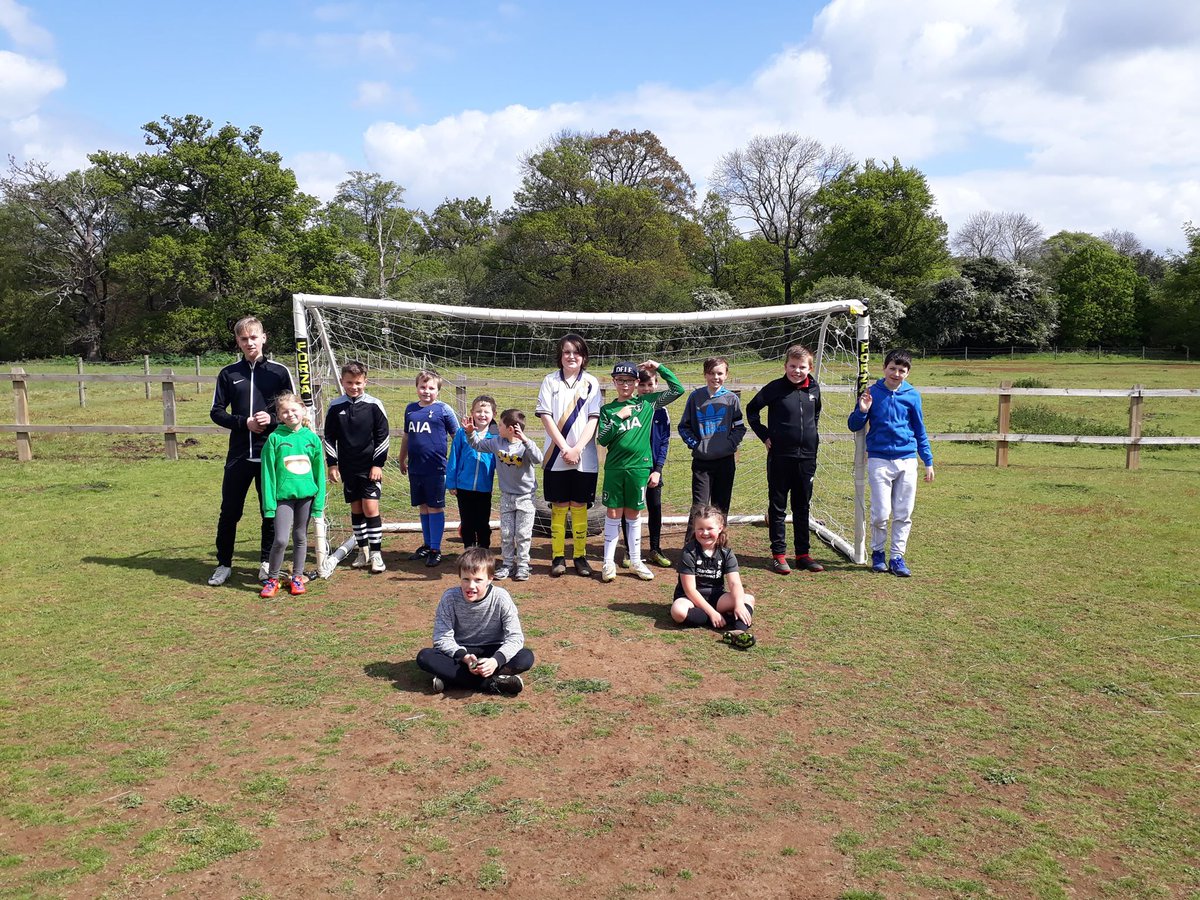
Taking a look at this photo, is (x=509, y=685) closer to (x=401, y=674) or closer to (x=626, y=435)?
(x=401, y=674)

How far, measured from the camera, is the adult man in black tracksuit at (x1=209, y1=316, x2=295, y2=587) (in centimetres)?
673

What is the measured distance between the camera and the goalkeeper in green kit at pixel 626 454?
702 centimetres

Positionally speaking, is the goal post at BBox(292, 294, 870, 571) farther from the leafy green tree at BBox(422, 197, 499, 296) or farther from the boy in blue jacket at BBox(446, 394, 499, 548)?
the leafy green tree at BBox(422, 197, 499, 296)

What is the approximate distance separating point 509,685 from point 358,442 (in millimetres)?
3367

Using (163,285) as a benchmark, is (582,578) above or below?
below

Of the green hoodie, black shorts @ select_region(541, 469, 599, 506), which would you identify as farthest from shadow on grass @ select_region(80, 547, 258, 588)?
black shorts @ select_region(541, 469, 599, 506)

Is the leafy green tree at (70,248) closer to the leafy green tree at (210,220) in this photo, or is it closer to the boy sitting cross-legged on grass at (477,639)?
the leafy green tree at (210,220)

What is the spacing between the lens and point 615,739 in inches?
168

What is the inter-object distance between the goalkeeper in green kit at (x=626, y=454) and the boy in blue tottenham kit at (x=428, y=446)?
4.66 feet

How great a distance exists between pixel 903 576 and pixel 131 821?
5.97 m

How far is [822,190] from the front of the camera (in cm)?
5616

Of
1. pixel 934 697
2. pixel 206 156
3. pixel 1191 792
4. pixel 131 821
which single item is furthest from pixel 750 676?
pixel 206 156

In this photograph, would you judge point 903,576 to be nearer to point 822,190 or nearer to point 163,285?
point 163,285

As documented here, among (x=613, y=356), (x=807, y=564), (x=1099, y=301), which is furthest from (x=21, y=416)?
(x=1099, y=301)
